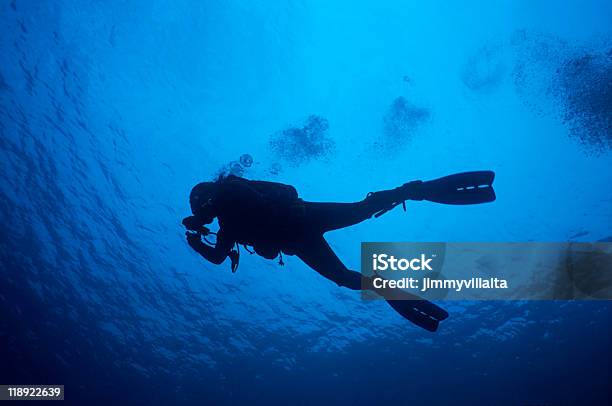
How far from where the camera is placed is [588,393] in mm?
29562

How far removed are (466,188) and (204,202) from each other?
375 cm

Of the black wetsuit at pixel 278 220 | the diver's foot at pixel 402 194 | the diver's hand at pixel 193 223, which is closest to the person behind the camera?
the diver's foot at pixel 402 194

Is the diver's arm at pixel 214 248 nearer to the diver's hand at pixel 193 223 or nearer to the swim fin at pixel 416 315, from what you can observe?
the diver's hand at pixel 193 223

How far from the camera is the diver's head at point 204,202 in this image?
5086 mm

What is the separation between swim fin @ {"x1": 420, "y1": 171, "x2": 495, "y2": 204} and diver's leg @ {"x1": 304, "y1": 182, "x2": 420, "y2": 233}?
1.09 ft

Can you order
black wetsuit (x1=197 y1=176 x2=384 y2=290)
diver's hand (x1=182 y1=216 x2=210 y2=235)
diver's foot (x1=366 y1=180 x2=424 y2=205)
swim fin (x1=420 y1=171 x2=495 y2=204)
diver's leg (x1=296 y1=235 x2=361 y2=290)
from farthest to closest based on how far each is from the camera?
diver's leg (x1=296 y1=235 x2=361 y2=290), diver's hand (x1=182 y1=216 x2=210 y2=235), black wetsuit (x1=197 y1=176 x2=384 y2=290), diver's foot (x1=366 y1=180 x2=424 y2=205), swim fin (x1=420 y1=171 x2=495 y2=204)

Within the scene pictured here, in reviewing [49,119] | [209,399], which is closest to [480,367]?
[209,399]

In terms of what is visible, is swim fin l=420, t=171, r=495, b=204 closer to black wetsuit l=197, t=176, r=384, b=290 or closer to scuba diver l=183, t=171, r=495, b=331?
scuba diver l=183, t=171, r=495, b=331

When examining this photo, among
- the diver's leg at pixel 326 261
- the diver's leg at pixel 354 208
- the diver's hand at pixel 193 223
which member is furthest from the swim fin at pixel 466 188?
the diver's hand at pixel 193 223

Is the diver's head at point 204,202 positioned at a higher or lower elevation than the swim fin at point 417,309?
higher

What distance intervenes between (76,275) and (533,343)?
30.0 metres

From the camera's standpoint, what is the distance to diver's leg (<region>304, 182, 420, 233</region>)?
4965 mm

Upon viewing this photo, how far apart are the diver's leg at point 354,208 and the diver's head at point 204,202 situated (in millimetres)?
1409

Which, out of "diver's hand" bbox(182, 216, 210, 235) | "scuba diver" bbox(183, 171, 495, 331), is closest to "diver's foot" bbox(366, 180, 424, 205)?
"scuba diver" bbox(183, 171, 495, 331)
